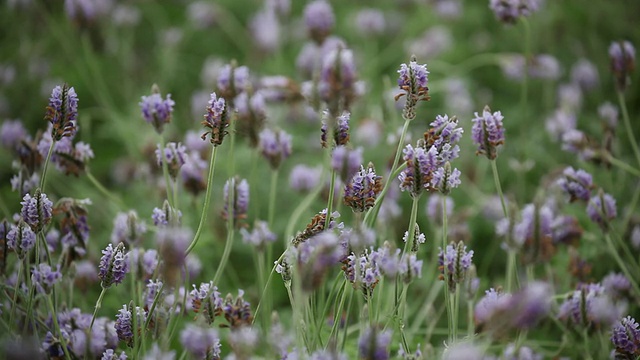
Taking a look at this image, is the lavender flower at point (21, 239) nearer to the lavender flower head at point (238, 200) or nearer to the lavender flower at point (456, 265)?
the lavender flower head at point (238, 200)

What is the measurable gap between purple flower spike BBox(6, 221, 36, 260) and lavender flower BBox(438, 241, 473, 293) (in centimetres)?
92

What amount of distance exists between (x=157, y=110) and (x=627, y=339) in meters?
1.22

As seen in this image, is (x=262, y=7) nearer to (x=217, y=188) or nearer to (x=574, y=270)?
(x=217, y=188)

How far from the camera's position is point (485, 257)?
9.04ft

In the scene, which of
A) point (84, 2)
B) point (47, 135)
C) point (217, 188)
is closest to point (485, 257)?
point (217, 188)

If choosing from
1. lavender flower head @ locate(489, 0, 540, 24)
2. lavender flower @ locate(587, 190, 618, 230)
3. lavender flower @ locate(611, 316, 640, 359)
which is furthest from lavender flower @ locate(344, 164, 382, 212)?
lavender flower head @ locate(489, 0, 540, 24)

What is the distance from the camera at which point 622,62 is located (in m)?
2.17

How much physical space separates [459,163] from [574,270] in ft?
4.14

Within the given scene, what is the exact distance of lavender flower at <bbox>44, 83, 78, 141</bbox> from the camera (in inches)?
59.4

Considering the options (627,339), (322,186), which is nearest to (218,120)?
(322,186)

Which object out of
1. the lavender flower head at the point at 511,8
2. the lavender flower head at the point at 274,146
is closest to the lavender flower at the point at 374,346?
the lavender flower head at the point at 274,146

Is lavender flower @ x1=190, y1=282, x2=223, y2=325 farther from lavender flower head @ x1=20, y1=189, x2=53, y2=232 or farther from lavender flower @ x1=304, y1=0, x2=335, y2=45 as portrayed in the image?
lavender flower @ x1=304, y1=0, x2=335, y2=45

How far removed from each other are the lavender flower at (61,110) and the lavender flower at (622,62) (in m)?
1.65

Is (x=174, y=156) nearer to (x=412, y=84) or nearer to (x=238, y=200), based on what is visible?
(x=238, y=200)
